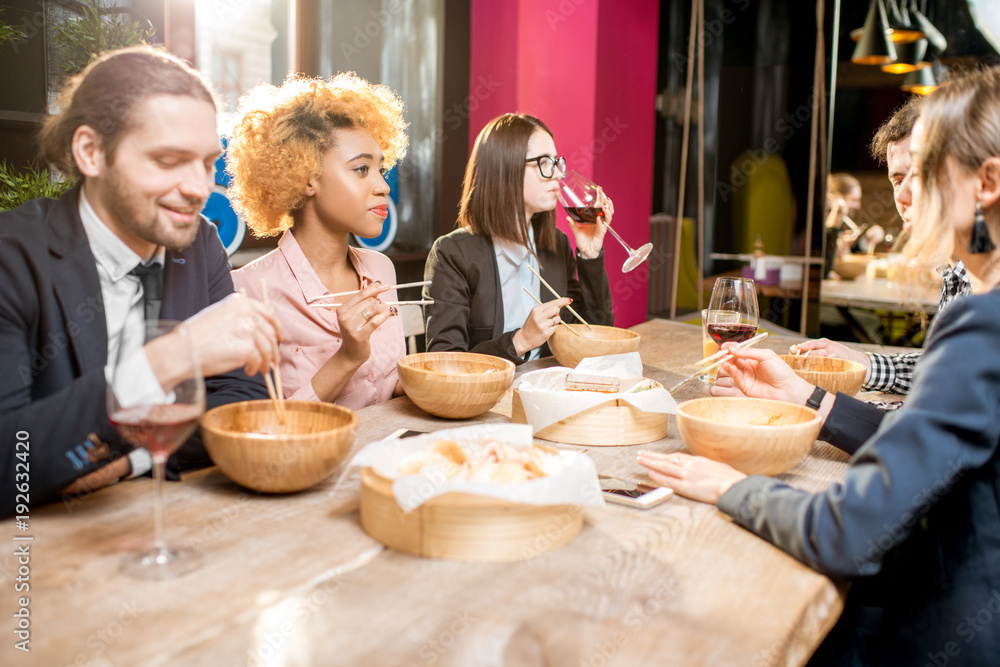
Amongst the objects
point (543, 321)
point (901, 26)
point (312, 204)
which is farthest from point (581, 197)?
point (901, 26)

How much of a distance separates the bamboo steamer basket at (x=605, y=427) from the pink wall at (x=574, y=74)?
309 cm

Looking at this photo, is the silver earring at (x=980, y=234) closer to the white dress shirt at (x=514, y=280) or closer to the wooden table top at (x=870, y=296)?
the white dress shirt at (x=514, y=280)

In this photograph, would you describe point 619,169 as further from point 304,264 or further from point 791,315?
point 304,264

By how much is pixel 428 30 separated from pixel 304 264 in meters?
2.61

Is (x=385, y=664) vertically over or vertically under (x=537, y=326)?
under

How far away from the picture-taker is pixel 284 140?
7.04 feet

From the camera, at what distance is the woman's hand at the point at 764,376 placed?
1536 mm

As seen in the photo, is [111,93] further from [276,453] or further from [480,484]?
[480,484]

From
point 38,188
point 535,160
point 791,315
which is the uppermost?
point 535,160

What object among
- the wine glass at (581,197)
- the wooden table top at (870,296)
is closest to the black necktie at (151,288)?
the wine glass at (581,197)

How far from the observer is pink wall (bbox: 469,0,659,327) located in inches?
170

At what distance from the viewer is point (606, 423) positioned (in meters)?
1.49

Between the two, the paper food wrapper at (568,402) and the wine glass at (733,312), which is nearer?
the paper food wrapper at (568,402)

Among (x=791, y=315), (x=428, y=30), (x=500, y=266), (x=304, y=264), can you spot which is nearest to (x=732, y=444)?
(x=304, y=264)
